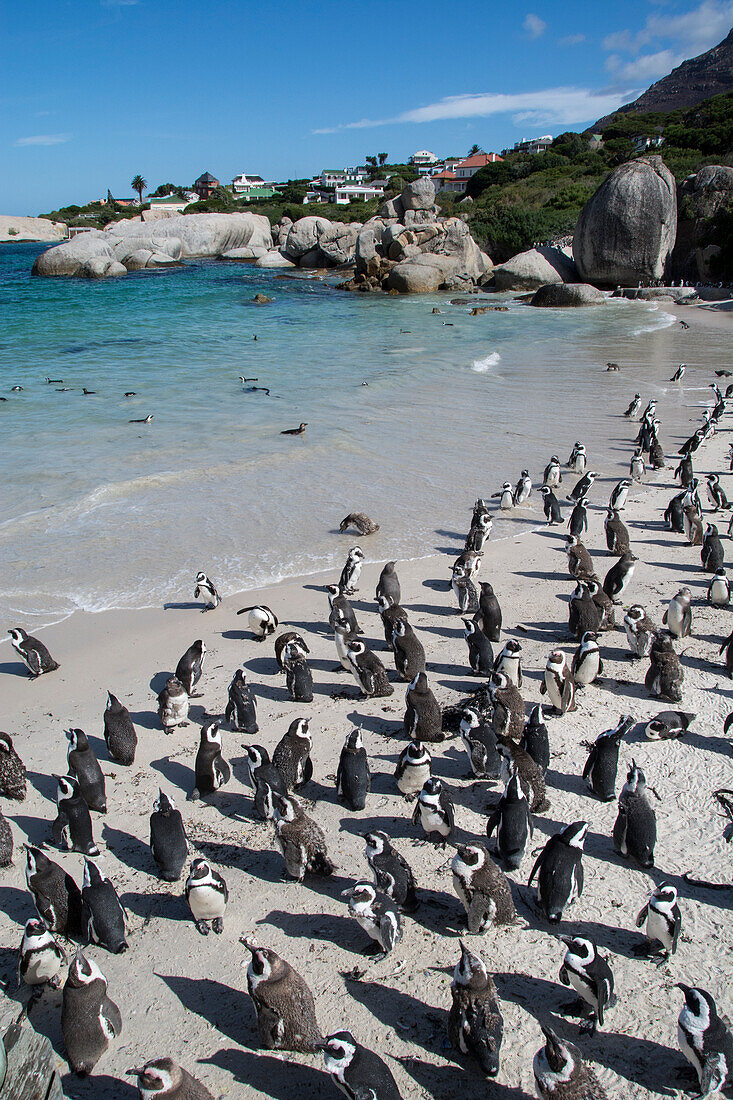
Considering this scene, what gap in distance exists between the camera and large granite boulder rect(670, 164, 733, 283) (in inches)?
1474

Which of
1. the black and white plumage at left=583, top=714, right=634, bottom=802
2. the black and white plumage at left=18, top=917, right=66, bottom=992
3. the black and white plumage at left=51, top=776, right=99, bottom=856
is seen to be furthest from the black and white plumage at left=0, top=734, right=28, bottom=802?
the black and white plumage at left=583, top=714, right=634, bottom=802

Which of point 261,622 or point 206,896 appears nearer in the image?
point 206,896

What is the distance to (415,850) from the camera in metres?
4.86

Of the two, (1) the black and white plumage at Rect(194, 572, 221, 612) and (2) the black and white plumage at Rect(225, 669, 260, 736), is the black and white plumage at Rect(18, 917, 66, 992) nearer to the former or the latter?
(2) the black and white plumage at Rect(225, 669, 260, 736)

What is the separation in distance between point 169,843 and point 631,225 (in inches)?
1543

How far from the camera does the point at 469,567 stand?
28.0 ft

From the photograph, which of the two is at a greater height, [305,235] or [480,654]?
[305,235]

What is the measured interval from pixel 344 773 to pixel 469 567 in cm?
382

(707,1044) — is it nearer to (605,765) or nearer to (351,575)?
(605,765)

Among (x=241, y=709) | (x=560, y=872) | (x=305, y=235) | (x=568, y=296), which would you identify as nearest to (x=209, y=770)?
(x=241, y=709)

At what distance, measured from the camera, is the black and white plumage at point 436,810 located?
187 inches

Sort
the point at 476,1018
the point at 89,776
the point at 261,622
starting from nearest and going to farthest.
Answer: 1. the point at 476,1018
2. the point at 89,776
3. the point at 261,622

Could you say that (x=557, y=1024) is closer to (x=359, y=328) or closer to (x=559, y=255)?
(x=359, y=328)

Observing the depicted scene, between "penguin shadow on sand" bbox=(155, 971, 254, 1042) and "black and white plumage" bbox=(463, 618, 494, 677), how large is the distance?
11.3ft
